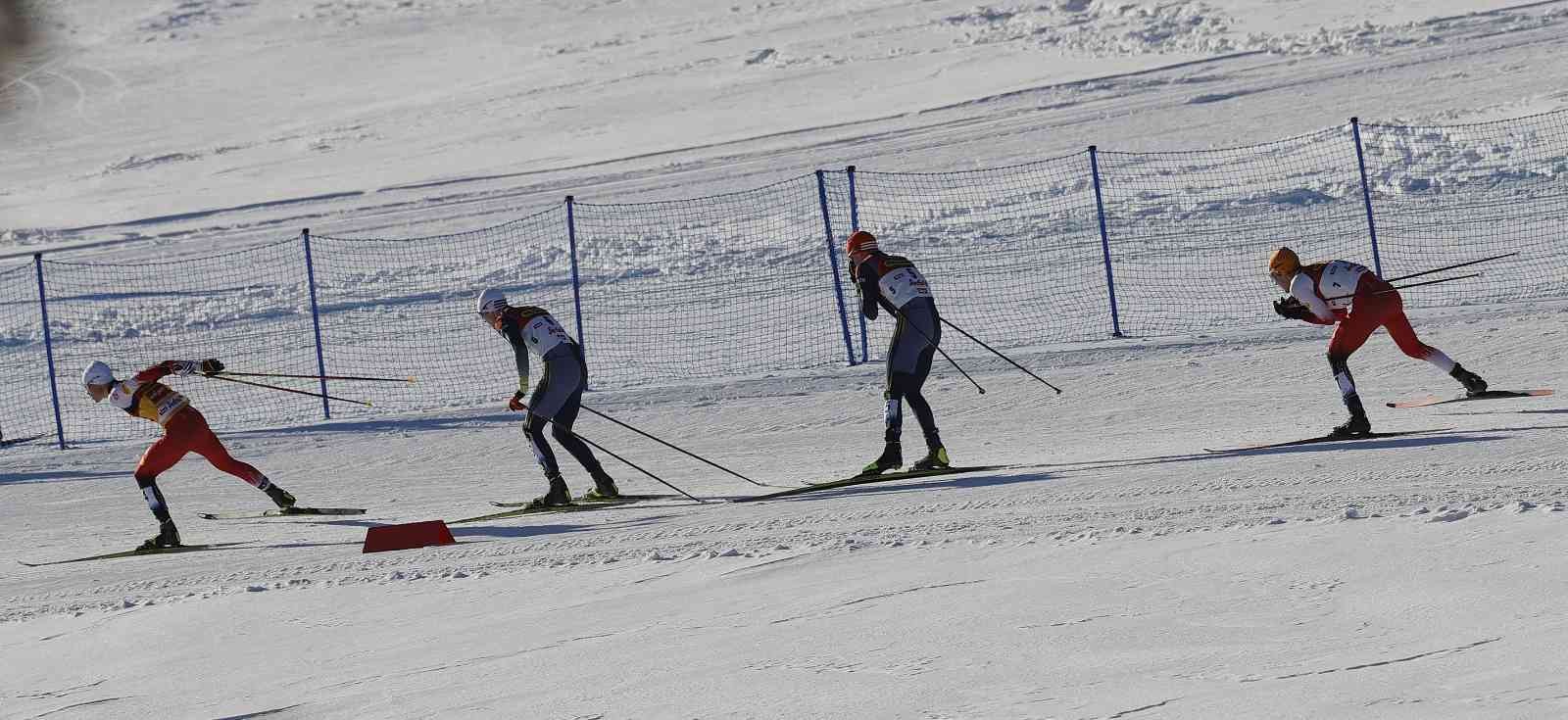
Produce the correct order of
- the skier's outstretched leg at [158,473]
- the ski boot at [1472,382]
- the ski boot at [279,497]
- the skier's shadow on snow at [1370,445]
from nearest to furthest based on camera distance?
the skier's shadow on snow at [1370,445] < the skier's outstretched leg at [158,473] < the ski boot at [1472,382] < the ski boot at [279,497]

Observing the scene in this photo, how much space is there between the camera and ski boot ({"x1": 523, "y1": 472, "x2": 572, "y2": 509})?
37.2ft

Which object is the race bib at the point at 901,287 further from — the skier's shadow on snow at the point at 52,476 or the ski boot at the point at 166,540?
the skier's shadow on snow at the point at 52,476

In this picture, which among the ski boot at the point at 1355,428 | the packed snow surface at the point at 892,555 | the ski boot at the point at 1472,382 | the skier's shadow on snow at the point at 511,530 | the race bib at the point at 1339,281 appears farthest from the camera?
the ski boot at the point at 1472,382

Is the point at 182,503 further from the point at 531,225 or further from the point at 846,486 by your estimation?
the point at 531,225

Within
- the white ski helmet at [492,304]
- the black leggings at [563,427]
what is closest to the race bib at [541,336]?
the black leggings at [563,427]

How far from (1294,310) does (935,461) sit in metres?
2.55

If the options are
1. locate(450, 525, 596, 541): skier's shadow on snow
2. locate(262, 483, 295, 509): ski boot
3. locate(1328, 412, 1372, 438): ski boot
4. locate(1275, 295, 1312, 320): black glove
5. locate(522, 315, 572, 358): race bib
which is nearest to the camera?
locate(450, 525, 596, 541): skier's shadow on snow

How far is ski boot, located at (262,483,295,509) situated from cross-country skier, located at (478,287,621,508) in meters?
1.91

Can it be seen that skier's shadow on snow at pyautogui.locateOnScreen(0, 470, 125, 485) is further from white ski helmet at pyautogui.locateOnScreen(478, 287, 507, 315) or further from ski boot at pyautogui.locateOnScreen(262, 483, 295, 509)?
white ski helmet at pyautogui.locateOnScreen(478, 287, 507, 315)

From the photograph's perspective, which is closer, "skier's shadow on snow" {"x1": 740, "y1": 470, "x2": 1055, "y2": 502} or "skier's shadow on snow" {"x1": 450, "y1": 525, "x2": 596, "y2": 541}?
"skier's shadow on snow" {"x1": 450, "y1": 525, "x2": 596, "y2": 541}

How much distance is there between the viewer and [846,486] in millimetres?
11094

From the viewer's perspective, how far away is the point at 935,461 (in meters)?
11.3

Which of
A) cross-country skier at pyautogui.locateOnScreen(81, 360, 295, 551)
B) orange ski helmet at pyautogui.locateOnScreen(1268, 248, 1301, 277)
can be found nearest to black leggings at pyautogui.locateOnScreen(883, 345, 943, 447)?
orange ski helmet at pyautogui.locateOnScreen(1268, 248, 1301, 277)

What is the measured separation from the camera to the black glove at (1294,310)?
11.1m
